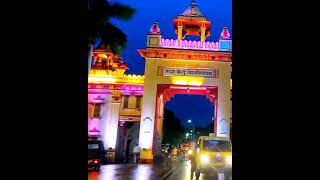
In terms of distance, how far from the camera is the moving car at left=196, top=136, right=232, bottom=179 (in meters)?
17.0

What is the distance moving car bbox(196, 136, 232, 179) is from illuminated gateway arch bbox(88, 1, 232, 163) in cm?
1372

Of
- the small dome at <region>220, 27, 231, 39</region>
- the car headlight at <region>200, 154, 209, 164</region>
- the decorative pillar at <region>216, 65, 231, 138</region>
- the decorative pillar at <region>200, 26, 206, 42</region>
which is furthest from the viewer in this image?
the decorative pillar at <region>200, 26, 206, 42</region>

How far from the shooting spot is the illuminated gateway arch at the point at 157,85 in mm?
31719

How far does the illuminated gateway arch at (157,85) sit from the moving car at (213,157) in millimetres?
13723

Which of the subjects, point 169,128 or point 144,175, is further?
point 169,128

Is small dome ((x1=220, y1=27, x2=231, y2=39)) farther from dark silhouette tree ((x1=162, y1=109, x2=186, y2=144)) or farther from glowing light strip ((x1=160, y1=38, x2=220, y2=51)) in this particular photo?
dark silhouette tree ((x1=162, y1=109, x2=186, y2=144))

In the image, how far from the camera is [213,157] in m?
17.1

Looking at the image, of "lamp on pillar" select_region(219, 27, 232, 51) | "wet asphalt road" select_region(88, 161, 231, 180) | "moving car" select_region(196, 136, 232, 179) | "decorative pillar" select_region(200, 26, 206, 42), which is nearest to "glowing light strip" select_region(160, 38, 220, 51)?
"lamp on pillar" select_region(219, 27, 232, 51)

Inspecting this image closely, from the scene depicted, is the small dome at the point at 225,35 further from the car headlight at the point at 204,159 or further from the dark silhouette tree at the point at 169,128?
the dark silhouette tree at the point at 169,128

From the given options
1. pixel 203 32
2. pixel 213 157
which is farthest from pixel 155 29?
pixel 213 157

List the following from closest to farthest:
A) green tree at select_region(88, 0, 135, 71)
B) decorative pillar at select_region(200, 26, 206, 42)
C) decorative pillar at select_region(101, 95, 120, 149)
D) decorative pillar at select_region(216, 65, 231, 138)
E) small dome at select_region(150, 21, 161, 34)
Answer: green tree at select_region(88, 0, 135, 71) < decorative pillar at select_region(216, 65, 231, 138) < small dome at select_region(150, 21, 161, 34) < decorative pillar at select_region(101, 95, 120, 149) < decorative pillar at select_region(200, 26, 206, 42)

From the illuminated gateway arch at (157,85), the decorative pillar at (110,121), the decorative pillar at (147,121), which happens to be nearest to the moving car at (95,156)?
the decorative pillar at (147,121)

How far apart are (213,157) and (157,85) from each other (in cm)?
1595

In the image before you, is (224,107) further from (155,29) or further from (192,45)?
(155,29)
